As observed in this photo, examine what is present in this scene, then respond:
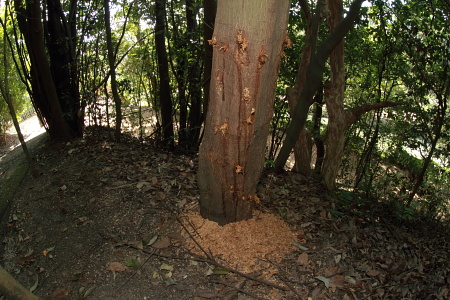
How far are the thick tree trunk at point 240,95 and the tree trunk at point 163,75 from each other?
106 inches

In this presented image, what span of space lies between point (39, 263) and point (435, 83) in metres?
5.77

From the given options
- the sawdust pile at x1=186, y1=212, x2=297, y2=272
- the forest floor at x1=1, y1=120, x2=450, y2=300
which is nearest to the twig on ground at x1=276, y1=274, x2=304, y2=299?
the forest floor at x1=1, y1=120, x2=450, y2=300

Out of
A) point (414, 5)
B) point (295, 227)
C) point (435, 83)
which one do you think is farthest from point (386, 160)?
point (295, 227)

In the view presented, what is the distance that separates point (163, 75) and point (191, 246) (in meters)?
3.17

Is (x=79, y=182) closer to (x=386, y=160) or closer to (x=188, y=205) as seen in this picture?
(x=188, y=205)

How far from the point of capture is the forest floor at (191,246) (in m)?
2.65

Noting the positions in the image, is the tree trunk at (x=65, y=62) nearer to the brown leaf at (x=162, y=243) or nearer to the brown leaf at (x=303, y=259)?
the brown leaf at (x=162, y=243)

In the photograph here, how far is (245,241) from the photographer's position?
9.41ft

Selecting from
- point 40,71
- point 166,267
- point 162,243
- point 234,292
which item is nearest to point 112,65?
point 40,71

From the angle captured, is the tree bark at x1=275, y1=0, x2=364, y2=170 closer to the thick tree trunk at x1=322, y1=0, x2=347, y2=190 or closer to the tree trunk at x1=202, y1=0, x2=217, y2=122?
the thick tree trunk at x1=322, y1=0, x2=347, y2=190

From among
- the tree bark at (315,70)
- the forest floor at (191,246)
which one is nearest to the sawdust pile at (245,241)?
the forest floor at (191,246)

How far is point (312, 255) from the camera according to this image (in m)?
2.91

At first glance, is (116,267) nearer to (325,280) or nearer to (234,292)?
(234,292)

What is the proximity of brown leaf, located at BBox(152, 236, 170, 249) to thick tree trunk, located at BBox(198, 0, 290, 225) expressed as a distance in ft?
1.77
